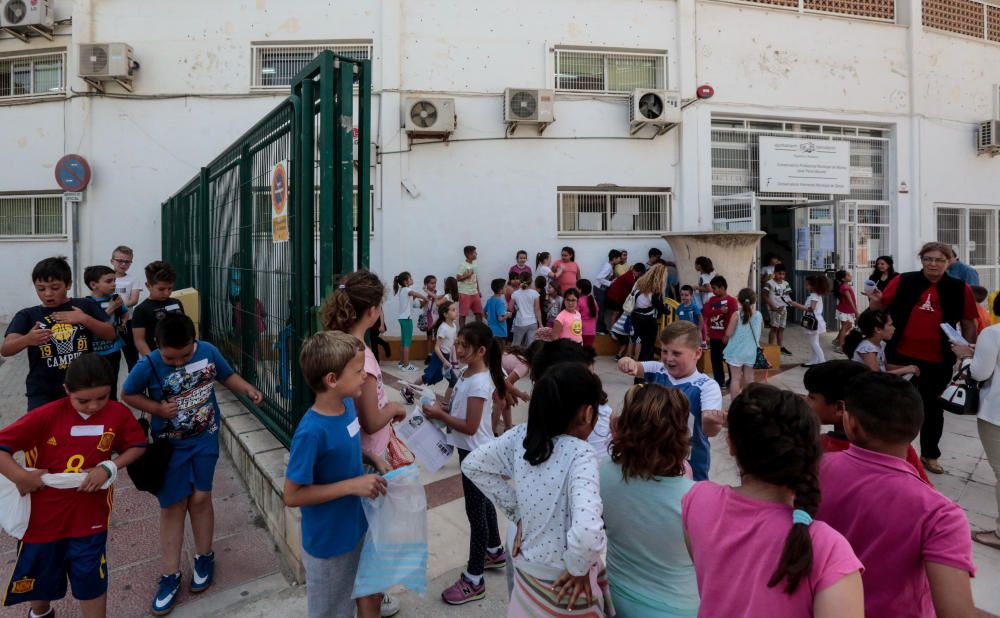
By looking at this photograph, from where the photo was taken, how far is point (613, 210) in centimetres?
1122

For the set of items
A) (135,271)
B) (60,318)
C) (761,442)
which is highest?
(135,271)

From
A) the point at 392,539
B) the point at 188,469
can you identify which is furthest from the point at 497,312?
the point at 392,539

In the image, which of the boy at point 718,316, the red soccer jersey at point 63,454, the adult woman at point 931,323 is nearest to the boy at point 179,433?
the red soccer jersey at point 63,454

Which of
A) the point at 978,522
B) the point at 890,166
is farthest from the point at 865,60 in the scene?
the point at 978,522

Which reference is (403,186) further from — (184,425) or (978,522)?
(978,522)

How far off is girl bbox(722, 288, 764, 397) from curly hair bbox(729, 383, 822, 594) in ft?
16.8

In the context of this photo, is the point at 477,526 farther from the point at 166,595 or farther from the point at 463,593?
the point at 166,595

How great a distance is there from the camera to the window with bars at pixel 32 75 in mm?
11039

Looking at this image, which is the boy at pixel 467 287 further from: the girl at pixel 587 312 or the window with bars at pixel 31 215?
the window with bars at pixel 31 215

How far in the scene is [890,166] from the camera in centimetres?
1223

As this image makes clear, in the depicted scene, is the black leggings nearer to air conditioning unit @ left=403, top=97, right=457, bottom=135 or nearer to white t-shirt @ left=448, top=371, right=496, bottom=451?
white t-shirt @ left=448, top=371, right=496, bottom=451

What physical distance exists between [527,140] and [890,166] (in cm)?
748

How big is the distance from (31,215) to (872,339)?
13.1 meters

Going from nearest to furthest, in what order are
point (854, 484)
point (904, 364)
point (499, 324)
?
point (854, 484), point (904, 364), point (499, 324)
